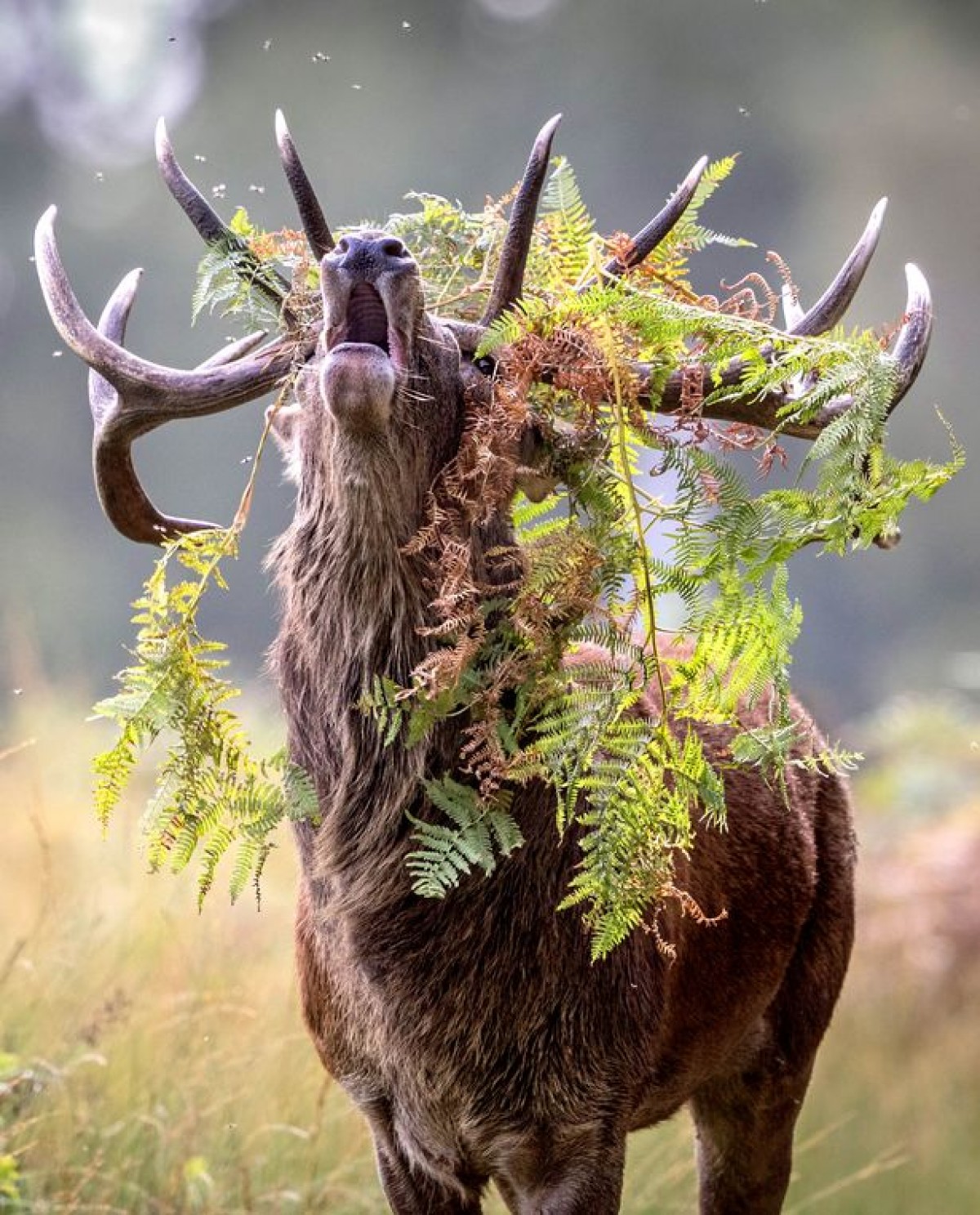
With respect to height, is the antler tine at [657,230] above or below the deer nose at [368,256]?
above

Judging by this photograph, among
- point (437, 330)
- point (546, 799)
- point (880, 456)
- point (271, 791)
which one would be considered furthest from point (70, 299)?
point (880, 456)

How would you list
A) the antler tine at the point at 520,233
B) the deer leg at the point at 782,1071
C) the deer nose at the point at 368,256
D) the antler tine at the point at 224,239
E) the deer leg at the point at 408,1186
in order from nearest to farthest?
the deer nose at the point at 368,256
the antler tine at the point at 520,233
the antler tine at the point at 224,239
the deer leg at the point at 408,1186
the deer leg at the point at 782,1071

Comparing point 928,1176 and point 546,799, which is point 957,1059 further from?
point 546,799

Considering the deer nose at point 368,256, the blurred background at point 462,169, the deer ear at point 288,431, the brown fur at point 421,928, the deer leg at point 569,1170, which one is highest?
the blurred background at point 462,169

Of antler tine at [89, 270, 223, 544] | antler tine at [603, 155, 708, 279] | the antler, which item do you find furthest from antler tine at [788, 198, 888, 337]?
antler tine at [89, 270, 223, 544]

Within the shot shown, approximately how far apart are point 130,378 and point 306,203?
52cm

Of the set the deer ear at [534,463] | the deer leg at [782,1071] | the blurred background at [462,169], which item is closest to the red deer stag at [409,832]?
the deer ear at [534,463]

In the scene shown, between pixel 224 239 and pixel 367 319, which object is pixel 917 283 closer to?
pixel 367 319

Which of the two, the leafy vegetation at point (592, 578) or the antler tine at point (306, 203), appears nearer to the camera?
the leafy vegetation at point (592, 578)

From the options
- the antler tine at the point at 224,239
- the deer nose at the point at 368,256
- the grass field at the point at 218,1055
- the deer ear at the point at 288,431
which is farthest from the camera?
the grass field at the point at 218,1055

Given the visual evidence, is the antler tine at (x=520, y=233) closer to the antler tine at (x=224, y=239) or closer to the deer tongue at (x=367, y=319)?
the deer tongue at (x=367, y=319)

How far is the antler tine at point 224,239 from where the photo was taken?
3.33 meters

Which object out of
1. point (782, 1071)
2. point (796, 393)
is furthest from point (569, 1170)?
point (796, 393)

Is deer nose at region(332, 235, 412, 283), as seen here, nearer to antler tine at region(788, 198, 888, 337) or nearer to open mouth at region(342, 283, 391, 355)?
open mouth at region(342, 283, 391, 355)
